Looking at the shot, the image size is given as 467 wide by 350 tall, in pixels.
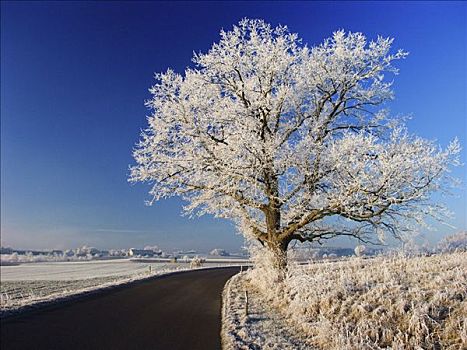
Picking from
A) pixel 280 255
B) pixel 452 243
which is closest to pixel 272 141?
pixel 280 255

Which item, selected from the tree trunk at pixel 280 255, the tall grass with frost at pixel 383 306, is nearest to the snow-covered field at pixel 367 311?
the tall grass with frost at pixel 383 306

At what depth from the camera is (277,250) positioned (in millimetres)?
20297

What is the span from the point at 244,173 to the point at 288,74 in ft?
18.8

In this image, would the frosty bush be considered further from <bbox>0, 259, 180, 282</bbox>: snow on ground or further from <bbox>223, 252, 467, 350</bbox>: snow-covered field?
<bbox>0, 259, 180, 282</bbox>: snow on ground

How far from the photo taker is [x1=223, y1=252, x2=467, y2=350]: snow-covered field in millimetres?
10070

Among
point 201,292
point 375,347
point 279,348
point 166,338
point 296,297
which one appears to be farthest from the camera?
point 201,292

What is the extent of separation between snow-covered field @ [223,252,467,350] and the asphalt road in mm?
1050

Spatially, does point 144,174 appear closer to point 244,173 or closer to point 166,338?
point 244,173

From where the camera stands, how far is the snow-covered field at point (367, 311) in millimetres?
10070

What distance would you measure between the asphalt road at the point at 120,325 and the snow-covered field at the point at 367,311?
1.05m

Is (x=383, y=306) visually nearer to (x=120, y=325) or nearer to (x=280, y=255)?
(x=120, y=325)

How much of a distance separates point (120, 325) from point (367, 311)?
7.94m

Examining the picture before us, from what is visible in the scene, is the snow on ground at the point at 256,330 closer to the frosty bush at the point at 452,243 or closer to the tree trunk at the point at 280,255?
the tree trunk at the point at 280,255

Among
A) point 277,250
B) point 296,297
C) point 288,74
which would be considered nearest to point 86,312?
point 296,297
